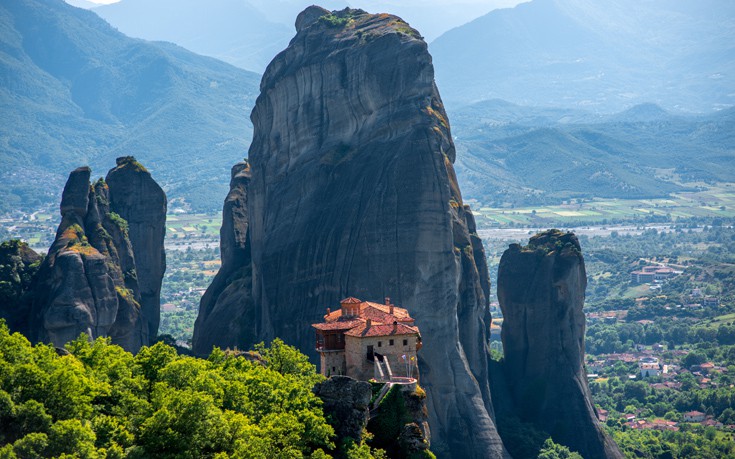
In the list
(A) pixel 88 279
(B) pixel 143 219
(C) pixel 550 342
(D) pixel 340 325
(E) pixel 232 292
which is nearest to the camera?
(D) pixel 340 325

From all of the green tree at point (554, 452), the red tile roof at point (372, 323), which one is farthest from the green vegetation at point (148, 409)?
the green tree at point (554, 452)

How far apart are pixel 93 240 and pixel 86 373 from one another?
5377 cm

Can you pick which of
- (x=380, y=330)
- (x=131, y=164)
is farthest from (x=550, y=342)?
(x=380, y=330)

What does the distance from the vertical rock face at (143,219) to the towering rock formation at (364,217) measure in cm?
582

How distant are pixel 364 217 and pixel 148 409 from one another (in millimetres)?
55440

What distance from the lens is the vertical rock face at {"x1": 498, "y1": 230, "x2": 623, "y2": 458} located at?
12450cm

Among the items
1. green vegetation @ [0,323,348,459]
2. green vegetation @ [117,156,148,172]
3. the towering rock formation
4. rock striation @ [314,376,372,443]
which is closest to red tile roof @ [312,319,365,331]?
green vegetation @ [0,323,348,459]

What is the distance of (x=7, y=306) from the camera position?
372 feet

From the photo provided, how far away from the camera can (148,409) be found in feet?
210

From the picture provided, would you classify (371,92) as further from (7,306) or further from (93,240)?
(7,306)

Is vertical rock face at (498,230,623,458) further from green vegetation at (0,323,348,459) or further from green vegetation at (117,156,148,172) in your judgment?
green vegetation at (0,323,348,459)

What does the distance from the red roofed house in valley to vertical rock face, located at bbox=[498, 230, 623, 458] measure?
154 feet

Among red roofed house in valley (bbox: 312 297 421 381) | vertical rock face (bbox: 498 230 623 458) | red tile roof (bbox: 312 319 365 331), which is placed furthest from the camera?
vertical rock face (bbox: 498 230 623 458)

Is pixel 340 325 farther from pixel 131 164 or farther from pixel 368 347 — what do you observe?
pixel 131 164
